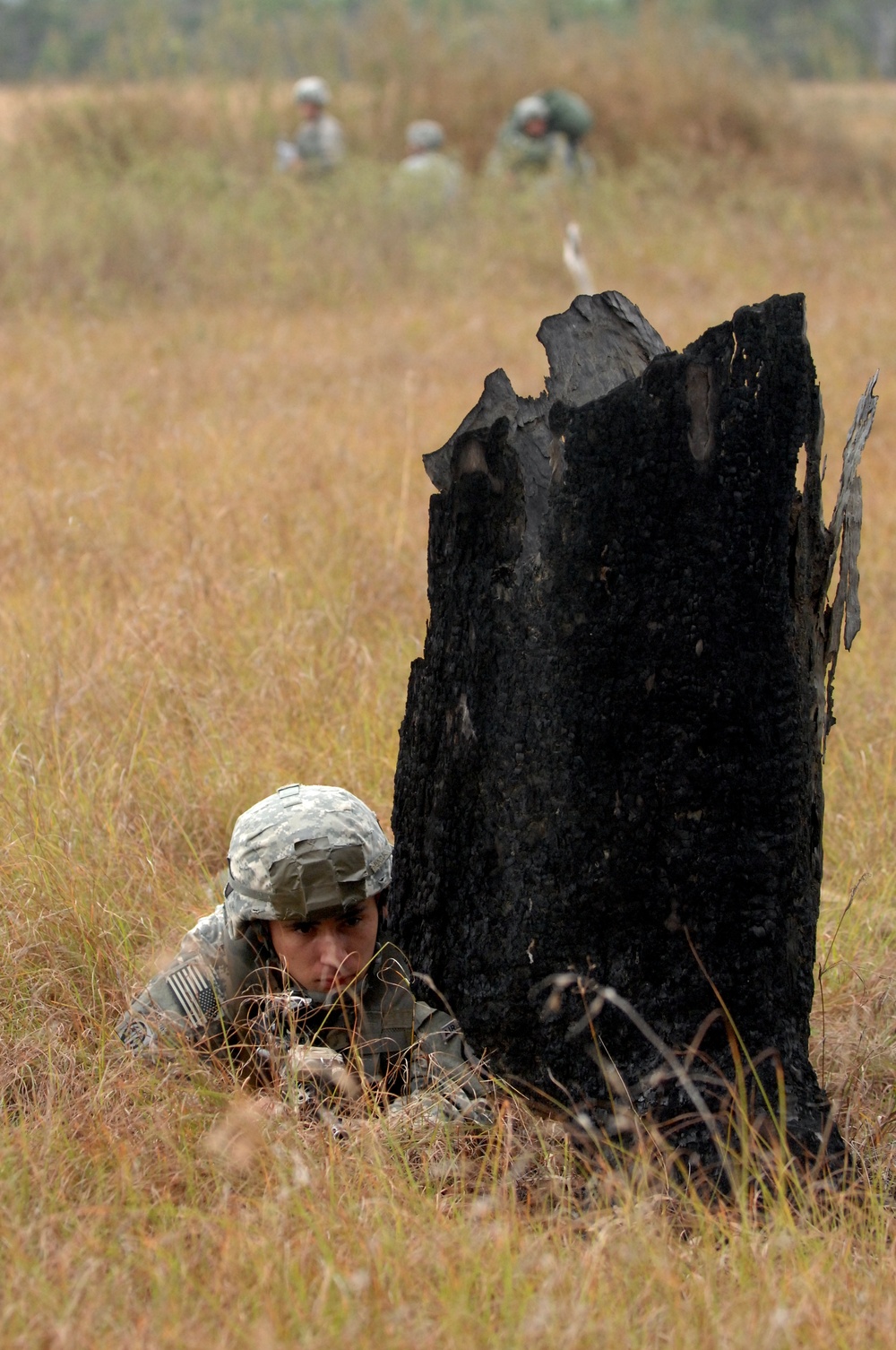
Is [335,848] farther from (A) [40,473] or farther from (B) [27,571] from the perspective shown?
(A) [40,473]

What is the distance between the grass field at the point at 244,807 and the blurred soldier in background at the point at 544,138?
580 cm

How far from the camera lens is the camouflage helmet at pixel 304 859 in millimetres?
2359

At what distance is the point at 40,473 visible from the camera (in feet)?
18.8

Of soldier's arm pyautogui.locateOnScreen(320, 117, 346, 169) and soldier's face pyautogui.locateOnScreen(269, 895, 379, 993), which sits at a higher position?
soldier's arm pyautogui.locateOnScreen(320, 117, 346, 169)

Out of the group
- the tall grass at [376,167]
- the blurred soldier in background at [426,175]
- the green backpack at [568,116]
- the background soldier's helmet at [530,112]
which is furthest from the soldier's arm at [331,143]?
the green backpack at [568,116]

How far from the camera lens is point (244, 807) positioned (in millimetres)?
3354

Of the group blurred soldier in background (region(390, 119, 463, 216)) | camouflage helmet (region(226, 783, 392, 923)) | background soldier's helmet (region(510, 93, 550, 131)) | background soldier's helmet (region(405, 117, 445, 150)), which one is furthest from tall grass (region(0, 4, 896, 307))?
camouflage helmet (region(226, 783, 392, 923))

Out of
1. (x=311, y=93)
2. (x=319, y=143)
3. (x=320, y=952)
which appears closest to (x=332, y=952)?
(x=320, y=952)

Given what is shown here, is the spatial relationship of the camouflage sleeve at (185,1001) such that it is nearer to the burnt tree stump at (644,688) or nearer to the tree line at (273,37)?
the burnt tree stump at (644,688)

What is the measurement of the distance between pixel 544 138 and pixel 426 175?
7.91 feet

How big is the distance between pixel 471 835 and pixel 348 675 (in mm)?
1629

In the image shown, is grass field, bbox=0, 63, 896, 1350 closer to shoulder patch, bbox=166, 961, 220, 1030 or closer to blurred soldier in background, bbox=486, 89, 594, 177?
shoulder patch, bbox=166, 961, 220, 1030

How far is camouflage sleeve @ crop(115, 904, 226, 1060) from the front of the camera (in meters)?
2.37

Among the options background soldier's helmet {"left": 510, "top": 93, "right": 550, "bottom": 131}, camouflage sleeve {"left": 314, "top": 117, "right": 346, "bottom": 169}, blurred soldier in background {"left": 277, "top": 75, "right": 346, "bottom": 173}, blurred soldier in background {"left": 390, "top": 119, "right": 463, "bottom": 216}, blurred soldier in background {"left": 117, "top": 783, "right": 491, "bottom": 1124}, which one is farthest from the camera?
background soldier's helmet {"left": 510, "top": 93, "right": 550, "bottom": 131}
